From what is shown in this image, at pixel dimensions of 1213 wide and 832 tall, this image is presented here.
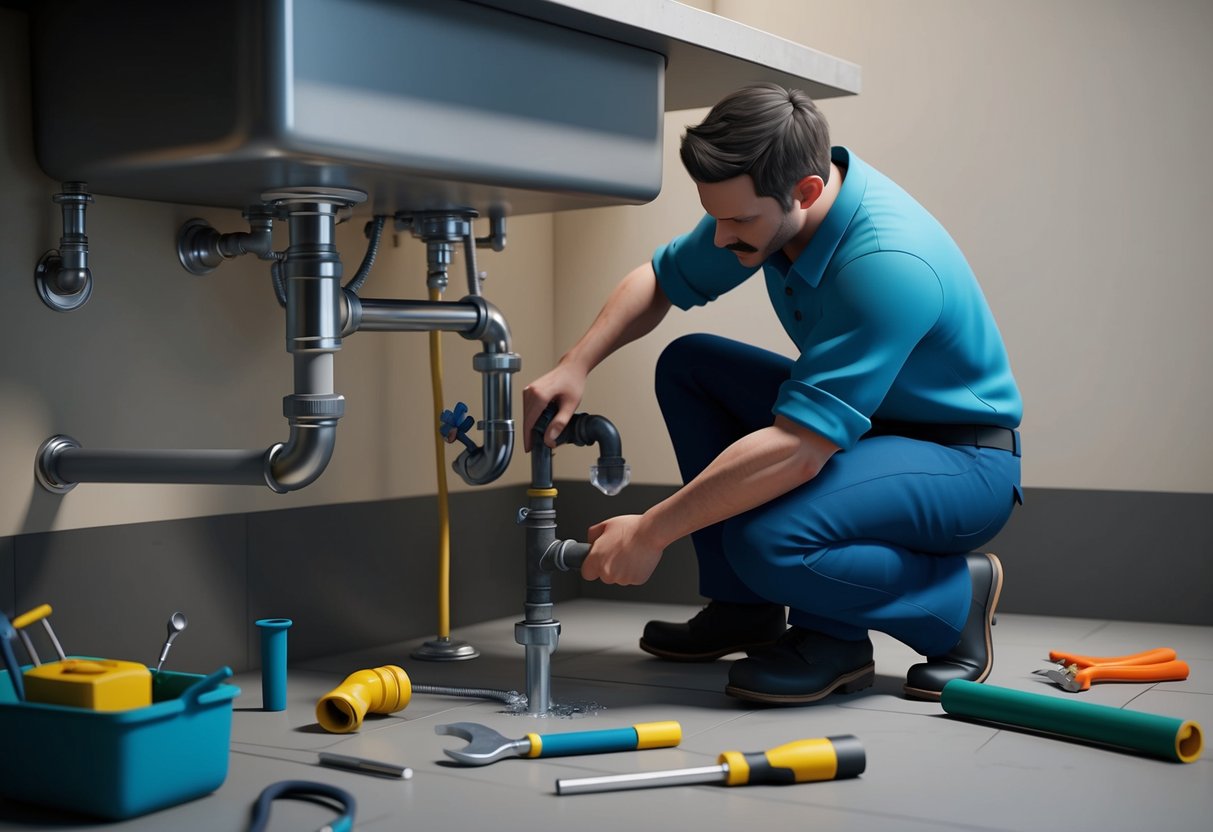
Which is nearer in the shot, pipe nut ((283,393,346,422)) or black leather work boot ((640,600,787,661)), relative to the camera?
pipe nut ((283,393,346,422))

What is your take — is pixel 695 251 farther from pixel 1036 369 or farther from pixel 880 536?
pixel 1036 369

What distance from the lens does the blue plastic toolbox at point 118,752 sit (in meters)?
1.01

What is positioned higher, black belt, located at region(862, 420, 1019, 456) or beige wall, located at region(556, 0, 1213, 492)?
beige wall, located at region(556, 0, 1213, 492)

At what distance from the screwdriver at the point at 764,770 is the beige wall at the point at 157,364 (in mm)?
686

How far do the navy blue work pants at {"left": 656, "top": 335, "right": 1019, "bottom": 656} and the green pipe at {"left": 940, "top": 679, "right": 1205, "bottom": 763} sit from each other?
12cm

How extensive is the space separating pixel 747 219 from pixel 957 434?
365 millimetres

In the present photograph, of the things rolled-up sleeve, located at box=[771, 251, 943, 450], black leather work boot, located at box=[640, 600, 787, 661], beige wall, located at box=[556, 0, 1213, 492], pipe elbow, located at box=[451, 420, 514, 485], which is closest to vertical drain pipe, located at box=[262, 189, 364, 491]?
pipe elbow, located at box=[451, 420, 514, 485]

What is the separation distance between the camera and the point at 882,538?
1443mm

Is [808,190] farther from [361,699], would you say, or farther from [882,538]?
[361,699]

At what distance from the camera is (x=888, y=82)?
7.07ft

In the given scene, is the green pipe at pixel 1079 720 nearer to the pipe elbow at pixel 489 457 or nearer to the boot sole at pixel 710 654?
the boot sole at pixel 710 654

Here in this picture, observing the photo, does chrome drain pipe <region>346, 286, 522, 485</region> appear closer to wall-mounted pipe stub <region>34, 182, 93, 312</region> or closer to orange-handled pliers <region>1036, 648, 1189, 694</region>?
wall-mounted pipe stub <region>34, 182, 93, 312</region>

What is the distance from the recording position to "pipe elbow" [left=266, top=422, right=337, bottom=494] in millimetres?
1307

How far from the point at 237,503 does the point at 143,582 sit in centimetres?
17
